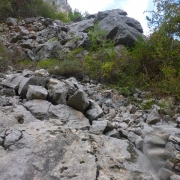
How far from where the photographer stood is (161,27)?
6.64 metres

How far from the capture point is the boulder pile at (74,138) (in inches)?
82.9

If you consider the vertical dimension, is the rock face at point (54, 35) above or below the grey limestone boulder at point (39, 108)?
above

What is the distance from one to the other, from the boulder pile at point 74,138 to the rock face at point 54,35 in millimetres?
4520

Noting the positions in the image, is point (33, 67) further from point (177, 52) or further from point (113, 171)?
point (113, 171)

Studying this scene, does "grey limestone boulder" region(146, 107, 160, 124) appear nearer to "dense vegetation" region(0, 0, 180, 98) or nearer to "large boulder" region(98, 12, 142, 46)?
"dense vegetation" region(0, 0, 180, 98)

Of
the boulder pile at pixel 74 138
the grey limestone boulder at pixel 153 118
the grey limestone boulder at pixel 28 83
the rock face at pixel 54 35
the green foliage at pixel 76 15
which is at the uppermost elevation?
the green foliage at pixel 76 15

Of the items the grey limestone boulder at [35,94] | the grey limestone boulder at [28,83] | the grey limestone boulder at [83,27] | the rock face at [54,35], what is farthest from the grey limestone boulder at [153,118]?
the grey limestone boulder at [83,27]

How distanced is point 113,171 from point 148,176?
351 millimetres

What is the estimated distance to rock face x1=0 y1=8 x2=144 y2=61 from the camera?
843cm

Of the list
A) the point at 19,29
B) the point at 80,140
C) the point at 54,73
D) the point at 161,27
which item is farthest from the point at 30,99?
the point at 19,29

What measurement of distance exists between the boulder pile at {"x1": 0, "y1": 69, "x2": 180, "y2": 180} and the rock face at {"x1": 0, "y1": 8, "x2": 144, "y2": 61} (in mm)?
4520

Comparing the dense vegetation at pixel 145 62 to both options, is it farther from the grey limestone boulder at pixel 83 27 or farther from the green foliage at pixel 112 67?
the grey limestone boulder at pixel 83 27

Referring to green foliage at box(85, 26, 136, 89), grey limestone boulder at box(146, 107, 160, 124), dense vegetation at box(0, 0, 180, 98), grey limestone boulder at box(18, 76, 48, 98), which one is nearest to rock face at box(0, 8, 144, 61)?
dense vegetation at box(0, 0, 180, 98)

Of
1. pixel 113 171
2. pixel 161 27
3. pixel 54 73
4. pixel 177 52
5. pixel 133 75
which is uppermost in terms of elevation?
pixel 161 27
